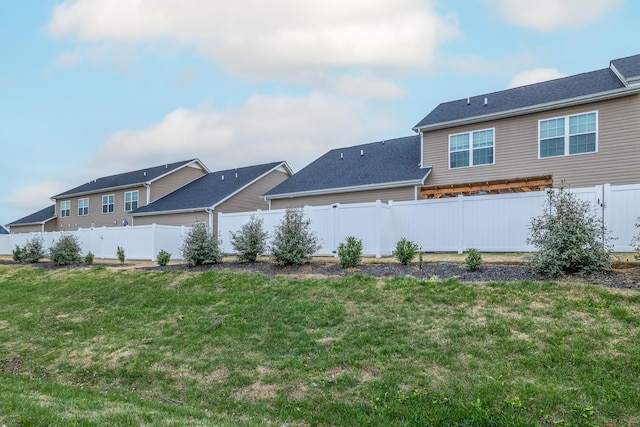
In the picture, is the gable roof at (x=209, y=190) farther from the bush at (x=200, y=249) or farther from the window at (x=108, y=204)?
the bush at (x=200, y=249)

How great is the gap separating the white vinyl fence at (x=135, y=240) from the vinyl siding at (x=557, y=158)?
10.9 meters

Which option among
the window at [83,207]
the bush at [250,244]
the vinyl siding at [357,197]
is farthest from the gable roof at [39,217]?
the bush at [250,244]

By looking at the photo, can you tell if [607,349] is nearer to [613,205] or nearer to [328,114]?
[613,205]

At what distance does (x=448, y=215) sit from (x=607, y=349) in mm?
7226

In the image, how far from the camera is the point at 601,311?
6.00 meters

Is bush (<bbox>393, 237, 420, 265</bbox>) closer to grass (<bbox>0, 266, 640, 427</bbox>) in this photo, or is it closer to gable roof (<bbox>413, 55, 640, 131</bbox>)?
grass (<bbox>0, 266, 640, 427</bbox>)

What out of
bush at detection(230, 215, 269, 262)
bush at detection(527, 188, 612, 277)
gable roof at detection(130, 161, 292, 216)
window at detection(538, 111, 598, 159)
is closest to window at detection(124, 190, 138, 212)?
gable roof at detection(130, 161, 292, 216)

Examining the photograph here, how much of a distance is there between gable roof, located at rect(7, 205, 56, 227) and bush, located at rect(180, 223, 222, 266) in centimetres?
2957

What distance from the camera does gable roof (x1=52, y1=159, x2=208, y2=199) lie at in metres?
29.2

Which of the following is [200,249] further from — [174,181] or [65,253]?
[174,181]

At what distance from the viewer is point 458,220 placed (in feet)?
39.3

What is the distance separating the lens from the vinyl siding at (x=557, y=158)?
45.0 ft

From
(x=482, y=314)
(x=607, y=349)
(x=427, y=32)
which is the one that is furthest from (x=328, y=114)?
(x=607, y=349)

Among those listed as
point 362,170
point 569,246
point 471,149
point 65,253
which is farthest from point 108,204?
point 569,246
